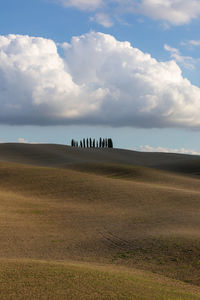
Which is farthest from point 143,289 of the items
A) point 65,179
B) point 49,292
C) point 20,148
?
point 20,148

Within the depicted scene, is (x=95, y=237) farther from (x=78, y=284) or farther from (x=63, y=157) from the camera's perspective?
(x=63, y=157)

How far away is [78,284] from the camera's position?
9.15 metres

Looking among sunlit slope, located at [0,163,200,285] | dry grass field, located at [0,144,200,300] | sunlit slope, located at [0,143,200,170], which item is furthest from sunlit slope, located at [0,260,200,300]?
sunlit slope, located at [0,143,200,170]

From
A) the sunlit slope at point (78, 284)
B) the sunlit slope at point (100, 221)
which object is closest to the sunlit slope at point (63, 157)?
the sunlit slope at point (100, 221)

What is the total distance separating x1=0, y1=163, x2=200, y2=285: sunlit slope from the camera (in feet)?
45.6

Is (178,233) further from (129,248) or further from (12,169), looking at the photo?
(12,169)

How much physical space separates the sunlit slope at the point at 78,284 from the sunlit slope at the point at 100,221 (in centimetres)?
204

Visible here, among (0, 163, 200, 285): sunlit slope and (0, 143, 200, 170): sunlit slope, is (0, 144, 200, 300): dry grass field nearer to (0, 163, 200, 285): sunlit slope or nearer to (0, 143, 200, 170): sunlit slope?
(0, 163, 200, 285): sunlit slope

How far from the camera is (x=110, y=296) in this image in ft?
27.9

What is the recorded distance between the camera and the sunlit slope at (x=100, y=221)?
45.6 feet

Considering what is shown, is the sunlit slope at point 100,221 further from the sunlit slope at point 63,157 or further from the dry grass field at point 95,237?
the sunlit slope at point 63,157

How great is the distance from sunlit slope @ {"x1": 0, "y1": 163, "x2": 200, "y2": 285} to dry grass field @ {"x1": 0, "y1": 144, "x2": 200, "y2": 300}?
0.03m

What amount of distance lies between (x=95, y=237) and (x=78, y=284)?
7536mm

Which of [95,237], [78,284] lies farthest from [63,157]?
[78,284]
